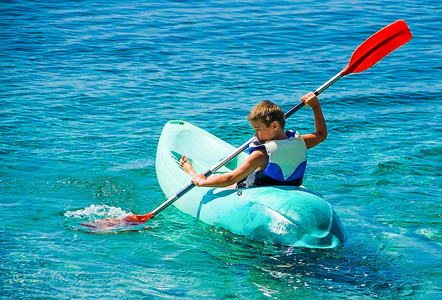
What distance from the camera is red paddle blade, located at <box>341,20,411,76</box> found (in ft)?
16.4

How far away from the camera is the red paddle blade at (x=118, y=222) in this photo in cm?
508

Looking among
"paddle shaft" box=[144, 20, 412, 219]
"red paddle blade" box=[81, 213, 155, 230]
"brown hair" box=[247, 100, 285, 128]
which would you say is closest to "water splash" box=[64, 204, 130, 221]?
"red paddle blade" box=[81, 213, 155, 230]

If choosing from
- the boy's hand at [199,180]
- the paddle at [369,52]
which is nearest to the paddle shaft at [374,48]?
the paddle at [369,52]

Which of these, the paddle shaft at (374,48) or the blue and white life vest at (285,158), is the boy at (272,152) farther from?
the paddle shaft at (374,48)

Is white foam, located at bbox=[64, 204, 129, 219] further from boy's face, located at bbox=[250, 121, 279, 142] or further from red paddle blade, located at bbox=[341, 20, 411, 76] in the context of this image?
red paddle blade, located at bbox=[341, 20, 411, 76]

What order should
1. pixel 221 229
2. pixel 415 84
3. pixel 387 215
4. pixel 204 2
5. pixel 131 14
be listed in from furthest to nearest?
pixel 204 2 < pixel 131 14 < pixel 415 84 < pixel 387 215 < pixel 221 229

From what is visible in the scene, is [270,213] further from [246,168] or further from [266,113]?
[266,113]

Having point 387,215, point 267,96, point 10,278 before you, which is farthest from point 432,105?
point 10,278

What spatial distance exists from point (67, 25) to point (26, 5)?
99.5 inches

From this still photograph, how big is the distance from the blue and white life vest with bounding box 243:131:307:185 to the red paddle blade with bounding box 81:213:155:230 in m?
1.23

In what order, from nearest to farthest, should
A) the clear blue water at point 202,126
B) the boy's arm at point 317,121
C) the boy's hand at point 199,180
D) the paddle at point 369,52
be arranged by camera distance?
the clear blue water at point 202,126 < the boy's arm at point 317,121 < the boy's hand at point 199,180 < the paddle at point 369,52

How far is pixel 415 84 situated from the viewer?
9672 millimetres

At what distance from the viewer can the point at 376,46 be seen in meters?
5.07

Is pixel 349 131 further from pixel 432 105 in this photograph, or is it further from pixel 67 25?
pixel 67 25
